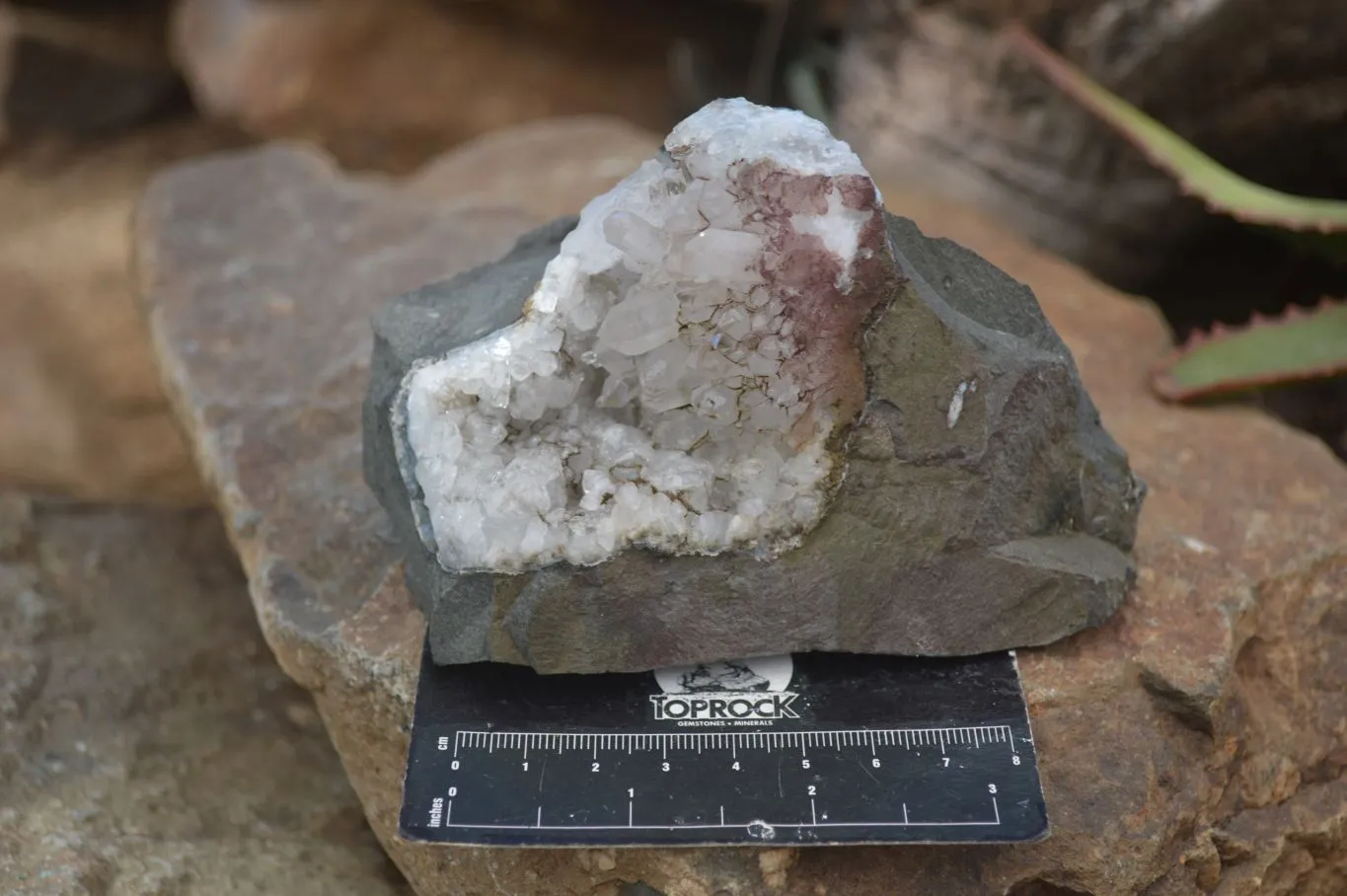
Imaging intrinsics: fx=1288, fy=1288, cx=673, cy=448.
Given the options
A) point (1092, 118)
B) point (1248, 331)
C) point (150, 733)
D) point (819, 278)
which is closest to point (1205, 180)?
point (1248, 331)

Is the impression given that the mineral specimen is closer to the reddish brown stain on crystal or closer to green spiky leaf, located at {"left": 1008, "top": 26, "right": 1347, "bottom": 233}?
the reddish brown stain on crystal

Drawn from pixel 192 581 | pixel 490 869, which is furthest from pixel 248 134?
pixel 490 869

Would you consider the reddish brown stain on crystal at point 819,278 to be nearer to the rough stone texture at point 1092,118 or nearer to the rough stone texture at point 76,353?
the rough stone texture at point 1092,118

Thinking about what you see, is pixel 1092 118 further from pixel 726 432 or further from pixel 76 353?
pixel 76 353

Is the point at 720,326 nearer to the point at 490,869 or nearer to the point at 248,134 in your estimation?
the point at 490,869

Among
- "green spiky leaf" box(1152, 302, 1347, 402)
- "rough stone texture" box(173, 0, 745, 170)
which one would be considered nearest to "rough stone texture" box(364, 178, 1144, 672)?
"green spiky leaf" box(1152, 302, 1347, 402)

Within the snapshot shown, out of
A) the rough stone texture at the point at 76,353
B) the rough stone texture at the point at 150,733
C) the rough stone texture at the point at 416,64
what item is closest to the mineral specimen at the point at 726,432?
the rough stone texture at the point at 150,733
